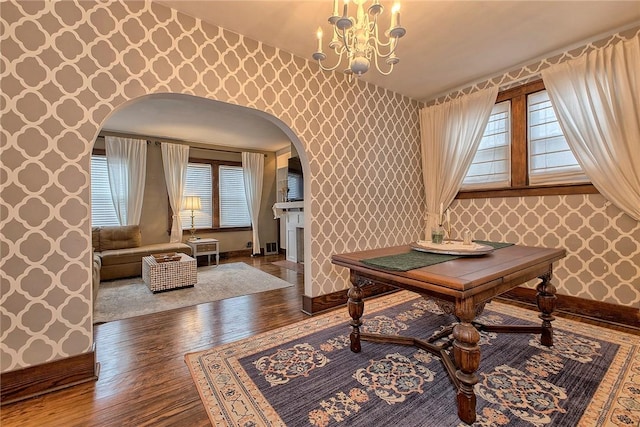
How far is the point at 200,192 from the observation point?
20.2ft

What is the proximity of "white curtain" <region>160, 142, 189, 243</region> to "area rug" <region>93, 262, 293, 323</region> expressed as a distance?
1462 mm

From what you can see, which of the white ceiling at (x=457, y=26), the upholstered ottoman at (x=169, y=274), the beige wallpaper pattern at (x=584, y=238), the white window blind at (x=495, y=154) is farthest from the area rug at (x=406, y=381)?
the white ceiling at (x=457, y=26)

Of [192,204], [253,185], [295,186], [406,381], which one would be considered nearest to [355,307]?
[406,381]

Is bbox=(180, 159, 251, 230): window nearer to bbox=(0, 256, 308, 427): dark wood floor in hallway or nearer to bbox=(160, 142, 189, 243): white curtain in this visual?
bbox=(160, 142, 189, 243): white curtain

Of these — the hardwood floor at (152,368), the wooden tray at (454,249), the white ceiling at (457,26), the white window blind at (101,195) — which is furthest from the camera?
the white window blind at (101,195)

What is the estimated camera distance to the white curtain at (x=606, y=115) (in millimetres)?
2332

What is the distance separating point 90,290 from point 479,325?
9.81 feet

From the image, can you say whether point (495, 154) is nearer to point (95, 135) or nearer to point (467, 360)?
point (467, 360)

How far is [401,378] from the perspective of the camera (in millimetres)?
1703

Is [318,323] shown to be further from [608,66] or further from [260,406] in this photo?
[608,66]

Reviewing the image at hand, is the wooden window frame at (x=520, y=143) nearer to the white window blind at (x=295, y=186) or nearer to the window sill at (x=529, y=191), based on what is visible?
the window sill at (x=529, y=191)

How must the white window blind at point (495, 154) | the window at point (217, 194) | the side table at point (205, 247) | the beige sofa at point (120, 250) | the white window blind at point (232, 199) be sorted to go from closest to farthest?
the white window blind at point (495, 154) → the beige sofa at point (120, 250) → the side table at point (205, 247) → the window at point (217, 194) → the white window blind at point (232, 199)

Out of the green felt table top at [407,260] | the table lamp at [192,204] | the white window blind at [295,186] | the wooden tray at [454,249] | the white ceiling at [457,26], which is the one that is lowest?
the green felt table top at [407,260]

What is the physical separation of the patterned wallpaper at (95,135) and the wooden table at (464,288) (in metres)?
1.07
